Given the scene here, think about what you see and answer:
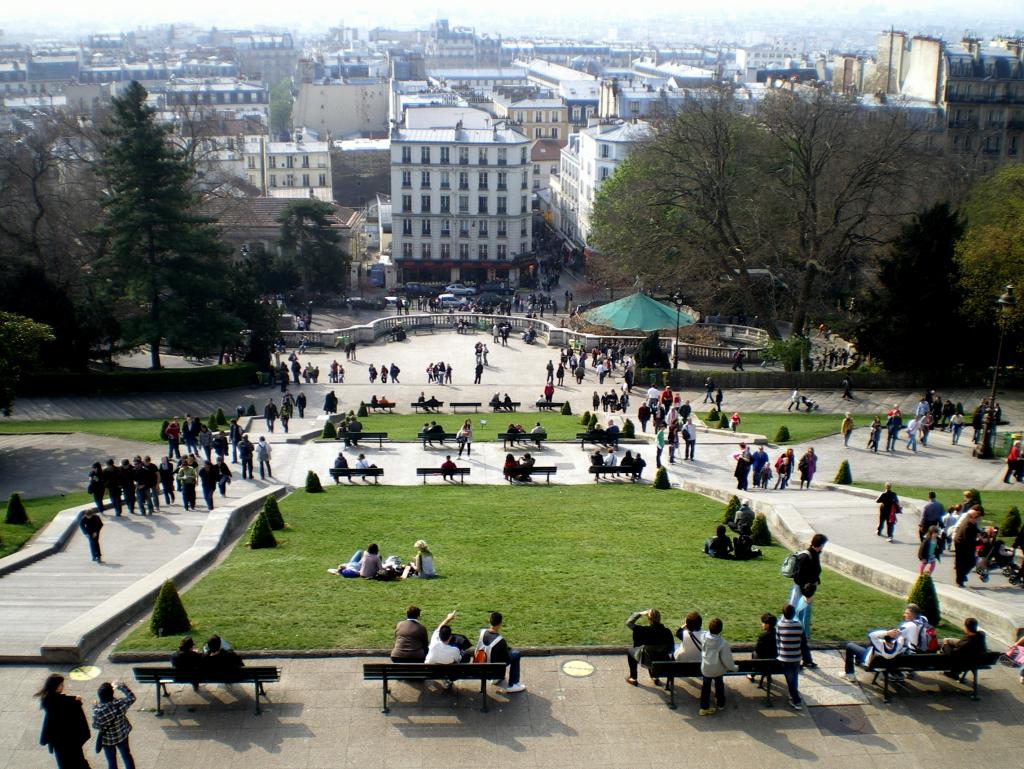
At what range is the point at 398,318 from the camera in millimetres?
67188

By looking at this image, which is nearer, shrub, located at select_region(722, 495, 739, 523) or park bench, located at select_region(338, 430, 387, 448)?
shrub, located at select_region(722, 495, 739, 523)

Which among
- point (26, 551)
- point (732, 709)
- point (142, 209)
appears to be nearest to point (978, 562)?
point (732, 709)

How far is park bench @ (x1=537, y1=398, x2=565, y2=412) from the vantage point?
42906 mm

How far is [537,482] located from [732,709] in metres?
15.7

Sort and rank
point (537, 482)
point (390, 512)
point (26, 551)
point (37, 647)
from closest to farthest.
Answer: point (37, 647)
point (26, 551)
point (390, 512)
point (537, 482)

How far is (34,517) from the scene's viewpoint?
82.9 feet

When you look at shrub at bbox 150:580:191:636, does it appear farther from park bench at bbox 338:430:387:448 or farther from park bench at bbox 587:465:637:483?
park bench at bbox 338:430:387:448

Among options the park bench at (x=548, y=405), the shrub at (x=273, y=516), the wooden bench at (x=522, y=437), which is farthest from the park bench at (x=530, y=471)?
the park bench at (x=548, y=405)

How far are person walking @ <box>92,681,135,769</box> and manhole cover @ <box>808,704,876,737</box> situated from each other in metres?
8.75

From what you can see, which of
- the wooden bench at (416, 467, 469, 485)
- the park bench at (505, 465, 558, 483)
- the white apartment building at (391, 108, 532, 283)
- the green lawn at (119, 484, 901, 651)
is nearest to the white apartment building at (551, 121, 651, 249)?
the white apartment building at (391, 108, 532, 283)

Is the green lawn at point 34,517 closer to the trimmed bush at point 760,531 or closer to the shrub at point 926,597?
the trimmed bush at point 760,531

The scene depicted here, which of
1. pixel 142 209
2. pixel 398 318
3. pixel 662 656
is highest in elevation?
pixel 142 209

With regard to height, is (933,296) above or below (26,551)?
above

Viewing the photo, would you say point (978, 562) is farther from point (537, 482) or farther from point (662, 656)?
point (537, 482)
